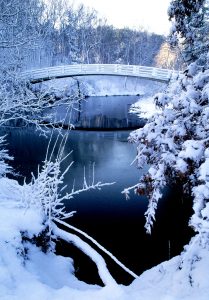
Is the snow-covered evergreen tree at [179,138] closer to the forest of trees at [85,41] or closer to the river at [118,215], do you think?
the river at [118,215]

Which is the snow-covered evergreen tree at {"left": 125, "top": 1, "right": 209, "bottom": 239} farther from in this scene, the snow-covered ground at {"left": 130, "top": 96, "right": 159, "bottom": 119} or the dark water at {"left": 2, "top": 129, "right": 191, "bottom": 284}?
the snow-covered ground at {"left": 130, "top": 96, "right": 159, "bottom": 119}

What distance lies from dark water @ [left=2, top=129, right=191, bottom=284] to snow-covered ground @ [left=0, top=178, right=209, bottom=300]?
1.67 metres

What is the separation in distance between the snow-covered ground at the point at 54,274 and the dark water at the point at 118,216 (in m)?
1.67

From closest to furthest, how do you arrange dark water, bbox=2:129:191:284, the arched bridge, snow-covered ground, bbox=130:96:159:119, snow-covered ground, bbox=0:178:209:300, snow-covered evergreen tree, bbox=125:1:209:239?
snow-covered ground, bbox=0:178:209:300
snow-covered evergreen tree, bbox=125:1:209:239
dark water, bbox=2:129:191:284
the arched bridge
snow-covered ground, bbox=130:96:159:119

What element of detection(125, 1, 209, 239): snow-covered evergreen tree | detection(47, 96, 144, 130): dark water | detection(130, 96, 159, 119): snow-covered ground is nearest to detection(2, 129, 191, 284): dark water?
detection(125, 1, 209, 239): snow-covered evergreen tree

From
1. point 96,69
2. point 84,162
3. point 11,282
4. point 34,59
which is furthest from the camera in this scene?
point 34,59

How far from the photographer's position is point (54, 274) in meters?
5.68

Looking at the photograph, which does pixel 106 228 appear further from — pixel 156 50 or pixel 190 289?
pixel 156 50

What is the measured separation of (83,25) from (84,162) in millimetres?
45904

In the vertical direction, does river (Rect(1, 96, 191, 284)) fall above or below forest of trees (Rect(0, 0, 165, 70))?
below

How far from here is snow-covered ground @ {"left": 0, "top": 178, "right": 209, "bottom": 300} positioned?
14.3ft

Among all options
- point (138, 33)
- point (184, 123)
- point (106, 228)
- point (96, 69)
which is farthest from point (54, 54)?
point (184, 123)

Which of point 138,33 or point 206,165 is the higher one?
point 138,33

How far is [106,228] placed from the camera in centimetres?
1081
